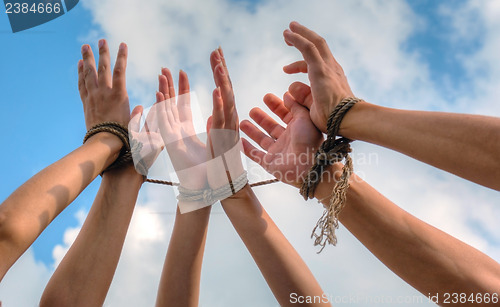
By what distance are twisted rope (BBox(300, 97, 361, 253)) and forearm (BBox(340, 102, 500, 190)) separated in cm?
20

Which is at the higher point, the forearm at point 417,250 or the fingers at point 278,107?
the fingers at point 278,107

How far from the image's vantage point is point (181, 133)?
3.28m

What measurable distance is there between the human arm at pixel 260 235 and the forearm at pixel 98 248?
70 centimetres

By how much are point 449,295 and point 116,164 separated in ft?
7.34

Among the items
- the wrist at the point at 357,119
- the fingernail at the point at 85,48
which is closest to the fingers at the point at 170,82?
the fingernail at the point at 85,48

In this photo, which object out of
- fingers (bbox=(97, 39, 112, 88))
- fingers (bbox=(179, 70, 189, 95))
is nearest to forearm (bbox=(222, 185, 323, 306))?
fingers (bbox=(179, 70, 189, 95))

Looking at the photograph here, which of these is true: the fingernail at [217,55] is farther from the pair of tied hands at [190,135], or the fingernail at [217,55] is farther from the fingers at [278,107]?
the fingers at [278,107]

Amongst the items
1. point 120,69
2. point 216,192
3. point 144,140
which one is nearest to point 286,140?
point 216,192

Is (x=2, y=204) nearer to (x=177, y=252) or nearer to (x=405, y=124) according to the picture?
(x=177, y=252)

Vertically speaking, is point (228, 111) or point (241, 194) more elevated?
point (228, 111)

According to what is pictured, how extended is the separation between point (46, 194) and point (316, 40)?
194cm

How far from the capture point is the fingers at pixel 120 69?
3.25m

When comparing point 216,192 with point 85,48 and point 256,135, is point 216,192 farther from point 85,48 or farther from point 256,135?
point 85,48

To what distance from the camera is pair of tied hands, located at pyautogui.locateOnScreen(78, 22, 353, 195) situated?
278 centimetres
